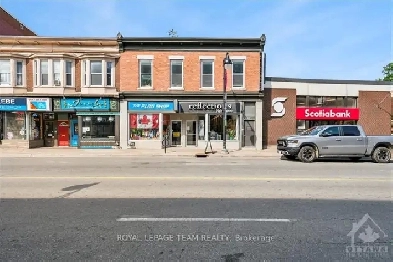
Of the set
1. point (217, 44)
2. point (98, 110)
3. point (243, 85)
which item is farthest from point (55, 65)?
point (243, 85)

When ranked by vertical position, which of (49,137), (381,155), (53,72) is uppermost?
(53,72)

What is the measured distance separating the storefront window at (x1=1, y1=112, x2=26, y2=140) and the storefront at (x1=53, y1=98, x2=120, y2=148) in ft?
8.14

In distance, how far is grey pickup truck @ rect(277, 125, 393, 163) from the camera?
43.9 ft

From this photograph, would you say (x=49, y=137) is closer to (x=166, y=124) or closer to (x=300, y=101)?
(x=166, y=124)

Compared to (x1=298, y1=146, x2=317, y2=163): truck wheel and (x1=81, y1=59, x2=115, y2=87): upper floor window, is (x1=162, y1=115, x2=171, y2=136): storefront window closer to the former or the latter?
(x1=81, y1=59, x2=115, y2=87): upper floor window

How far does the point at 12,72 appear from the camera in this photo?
2017cm

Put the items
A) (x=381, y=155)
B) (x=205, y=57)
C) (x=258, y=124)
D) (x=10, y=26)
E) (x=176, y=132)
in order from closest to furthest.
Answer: (x=381, y=155)
(x=205, y=57)
(x=258, y=124)
(x=176, y=132)
(x=10, y=26)

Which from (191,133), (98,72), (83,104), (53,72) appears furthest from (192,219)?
(53,72)

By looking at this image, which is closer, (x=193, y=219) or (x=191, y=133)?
(x=193, y=219)

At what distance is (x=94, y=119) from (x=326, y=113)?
1806 centimetres

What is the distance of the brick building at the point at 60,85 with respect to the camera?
20.3 metres

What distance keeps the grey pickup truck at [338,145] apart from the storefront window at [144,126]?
34.0ft

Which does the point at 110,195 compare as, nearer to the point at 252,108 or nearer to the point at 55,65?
the point at 252,108

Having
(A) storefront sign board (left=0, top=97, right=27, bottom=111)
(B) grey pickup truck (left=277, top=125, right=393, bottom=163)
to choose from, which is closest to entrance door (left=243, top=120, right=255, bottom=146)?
(B) grey pickup truck (left=277, top=125, right=393, bottom=163)
